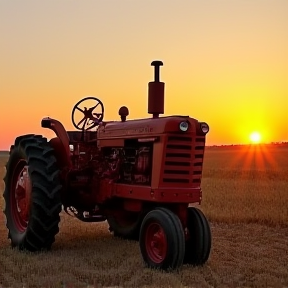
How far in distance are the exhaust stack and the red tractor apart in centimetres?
1

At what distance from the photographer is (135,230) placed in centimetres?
884

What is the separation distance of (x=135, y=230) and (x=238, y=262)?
2.04 meters

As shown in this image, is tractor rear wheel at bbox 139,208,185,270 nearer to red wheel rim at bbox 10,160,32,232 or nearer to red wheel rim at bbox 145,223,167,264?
red wheel rim at bbox 145,223,167,264

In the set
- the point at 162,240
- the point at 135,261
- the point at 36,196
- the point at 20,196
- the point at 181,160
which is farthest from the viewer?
the point at 20,196

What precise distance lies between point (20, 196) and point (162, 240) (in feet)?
9.60

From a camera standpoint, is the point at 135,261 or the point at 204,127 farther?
the point at 135,261

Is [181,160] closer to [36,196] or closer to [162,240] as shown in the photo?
[162,240]

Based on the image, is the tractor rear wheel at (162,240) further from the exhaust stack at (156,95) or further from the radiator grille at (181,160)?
the exhaust stack at (156,95)

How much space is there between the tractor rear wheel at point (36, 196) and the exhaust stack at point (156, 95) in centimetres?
171

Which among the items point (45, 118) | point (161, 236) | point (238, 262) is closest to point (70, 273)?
point (161, 236)

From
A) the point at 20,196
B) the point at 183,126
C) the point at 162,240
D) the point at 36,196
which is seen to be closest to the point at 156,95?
the point at 183,126

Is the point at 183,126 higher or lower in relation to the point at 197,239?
higher

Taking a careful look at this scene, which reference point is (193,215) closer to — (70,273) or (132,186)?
(132,186)

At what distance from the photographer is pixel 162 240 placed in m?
6.72
